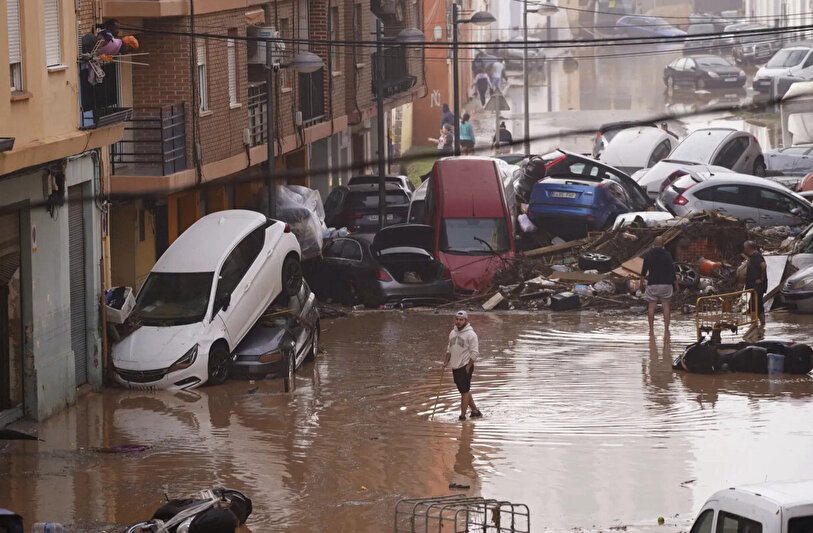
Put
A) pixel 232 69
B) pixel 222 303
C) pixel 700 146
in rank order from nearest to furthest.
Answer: pixel 222 303 → pixel 232 69 → pixel 700 146

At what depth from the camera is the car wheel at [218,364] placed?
63.1 ft

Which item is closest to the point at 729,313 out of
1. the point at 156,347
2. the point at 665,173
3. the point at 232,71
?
the point at 156,347

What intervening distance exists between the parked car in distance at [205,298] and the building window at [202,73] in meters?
6.39

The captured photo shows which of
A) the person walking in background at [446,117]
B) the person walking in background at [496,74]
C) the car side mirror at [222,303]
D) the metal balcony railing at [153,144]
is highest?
the person walking in background at [496,74]

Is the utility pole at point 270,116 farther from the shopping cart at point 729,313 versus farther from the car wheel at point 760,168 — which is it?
the car wheel at point 760,168

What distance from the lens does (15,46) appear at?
54.7ft

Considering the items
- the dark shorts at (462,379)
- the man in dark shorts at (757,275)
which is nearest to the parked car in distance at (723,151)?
the man in dark shorts at (757,275)

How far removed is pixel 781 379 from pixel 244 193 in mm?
17506

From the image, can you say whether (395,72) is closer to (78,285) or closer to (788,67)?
(788,67)

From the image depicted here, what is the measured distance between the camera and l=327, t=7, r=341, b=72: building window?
37281 mm

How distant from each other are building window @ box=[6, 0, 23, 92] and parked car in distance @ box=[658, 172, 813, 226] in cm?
1750

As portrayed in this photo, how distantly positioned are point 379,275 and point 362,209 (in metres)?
8.20

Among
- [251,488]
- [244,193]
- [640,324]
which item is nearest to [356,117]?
[244,193]

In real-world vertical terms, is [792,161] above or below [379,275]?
above
